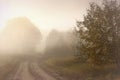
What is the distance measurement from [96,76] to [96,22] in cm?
660

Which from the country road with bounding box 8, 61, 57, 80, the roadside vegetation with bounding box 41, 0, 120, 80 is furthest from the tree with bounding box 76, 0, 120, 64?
the country road with bounding box 8, 61, 57, 80

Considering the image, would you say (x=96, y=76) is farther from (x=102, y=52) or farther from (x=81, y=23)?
(x=81, y=23)

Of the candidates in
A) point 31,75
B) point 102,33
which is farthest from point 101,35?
point 31,75

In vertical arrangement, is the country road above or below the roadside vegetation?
below

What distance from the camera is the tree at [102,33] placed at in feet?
116

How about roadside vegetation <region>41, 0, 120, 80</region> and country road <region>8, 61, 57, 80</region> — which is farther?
country road <region>8, 61, 57, 80</region>

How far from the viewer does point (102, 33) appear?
35.3m

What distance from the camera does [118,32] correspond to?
3562 centimetres

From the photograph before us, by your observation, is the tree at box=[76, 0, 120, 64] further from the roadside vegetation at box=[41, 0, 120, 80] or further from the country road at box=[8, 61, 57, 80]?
the country road at box=[8, 61, 57, 80]

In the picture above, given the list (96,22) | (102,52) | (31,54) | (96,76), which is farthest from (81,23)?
(31,54)

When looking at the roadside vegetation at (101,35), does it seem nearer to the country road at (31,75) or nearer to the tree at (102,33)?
the tree at (102,33)

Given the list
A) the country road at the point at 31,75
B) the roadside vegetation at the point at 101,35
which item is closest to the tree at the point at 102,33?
the roadside vegetation at the point at 101,35

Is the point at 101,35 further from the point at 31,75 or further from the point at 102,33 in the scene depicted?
the point at 31,75

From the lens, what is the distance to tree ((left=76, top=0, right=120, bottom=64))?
35.3 m
